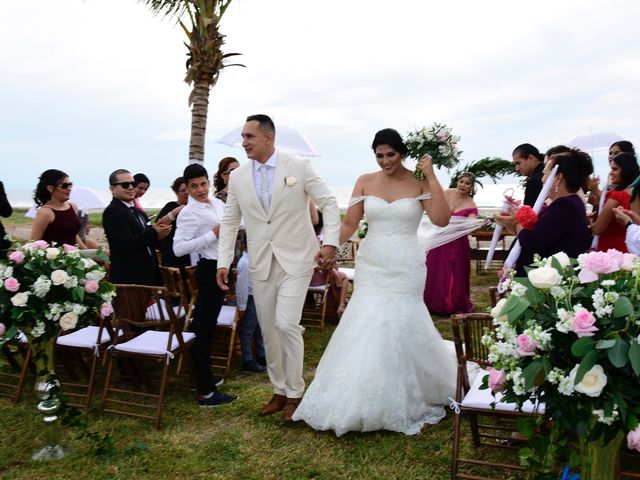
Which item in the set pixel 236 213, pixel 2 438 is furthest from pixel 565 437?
pixel 2 438

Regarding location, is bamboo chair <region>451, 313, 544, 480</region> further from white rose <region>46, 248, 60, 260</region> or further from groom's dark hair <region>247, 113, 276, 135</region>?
white rose <region>46, 248, 60, 260</region>

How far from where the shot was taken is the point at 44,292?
149 inches

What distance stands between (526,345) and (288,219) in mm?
2708

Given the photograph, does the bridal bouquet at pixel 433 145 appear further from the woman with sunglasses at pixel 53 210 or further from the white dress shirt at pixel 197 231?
the woman with sunglasses at pixel 53 210

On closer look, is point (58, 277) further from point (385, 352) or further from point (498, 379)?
point (498, 379)

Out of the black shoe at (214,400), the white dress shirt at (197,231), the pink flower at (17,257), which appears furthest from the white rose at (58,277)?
the black shoe at (214,400)

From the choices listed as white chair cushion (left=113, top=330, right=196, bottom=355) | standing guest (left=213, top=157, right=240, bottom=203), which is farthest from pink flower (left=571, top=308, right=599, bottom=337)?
standing guest (left=213, top=157, right=240, bottom=203)

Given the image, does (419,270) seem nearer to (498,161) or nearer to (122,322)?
(122,322)

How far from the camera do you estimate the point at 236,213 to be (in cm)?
496

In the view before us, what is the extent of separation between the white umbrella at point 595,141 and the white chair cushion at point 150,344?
871cm

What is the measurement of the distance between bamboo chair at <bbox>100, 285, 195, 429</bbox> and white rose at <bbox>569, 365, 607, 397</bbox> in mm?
3200

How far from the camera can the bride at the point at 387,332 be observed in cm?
426

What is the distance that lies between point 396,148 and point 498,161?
4.66 meters

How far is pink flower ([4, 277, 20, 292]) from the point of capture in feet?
12.2
